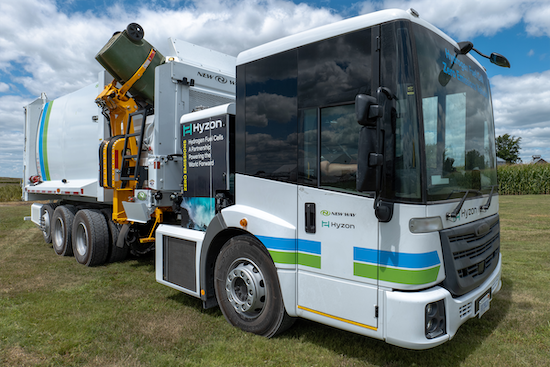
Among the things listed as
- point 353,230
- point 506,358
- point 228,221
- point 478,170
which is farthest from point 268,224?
point 506,358

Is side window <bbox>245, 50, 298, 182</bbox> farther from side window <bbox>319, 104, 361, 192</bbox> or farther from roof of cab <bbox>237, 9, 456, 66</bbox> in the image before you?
side window <bbox>319, 104, 361, 192</bbox>

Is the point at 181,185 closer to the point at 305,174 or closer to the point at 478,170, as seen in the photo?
the point at 305,174

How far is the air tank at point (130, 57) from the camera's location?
18.8 ft

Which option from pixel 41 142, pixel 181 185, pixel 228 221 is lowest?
pixel 228 221

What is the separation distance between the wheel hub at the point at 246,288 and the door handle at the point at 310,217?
2.55 feet

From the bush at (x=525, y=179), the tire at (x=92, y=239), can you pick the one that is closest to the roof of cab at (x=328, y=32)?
the tire at (x=92, y=239)

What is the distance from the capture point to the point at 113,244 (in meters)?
7.18

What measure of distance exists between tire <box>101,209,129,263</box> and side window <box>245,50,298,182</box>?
4.29 m

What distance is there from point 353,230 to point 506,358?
6.23ft

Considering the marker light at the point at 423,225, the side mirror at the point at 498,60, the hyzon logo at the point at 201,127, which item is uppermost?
the side mirror at the point at 498,60

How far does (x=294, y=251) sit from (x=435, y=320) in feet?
4.12

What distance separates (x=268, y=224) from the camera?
11.9 ft

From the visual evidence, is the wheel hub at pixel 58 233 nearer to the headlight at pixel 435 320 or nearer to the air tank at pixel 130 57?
the air tank at pixel 130 57

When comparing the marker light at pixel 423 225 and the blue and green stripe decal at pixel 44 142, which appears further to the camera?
the blue and green stripe decal at pixel 44 142
